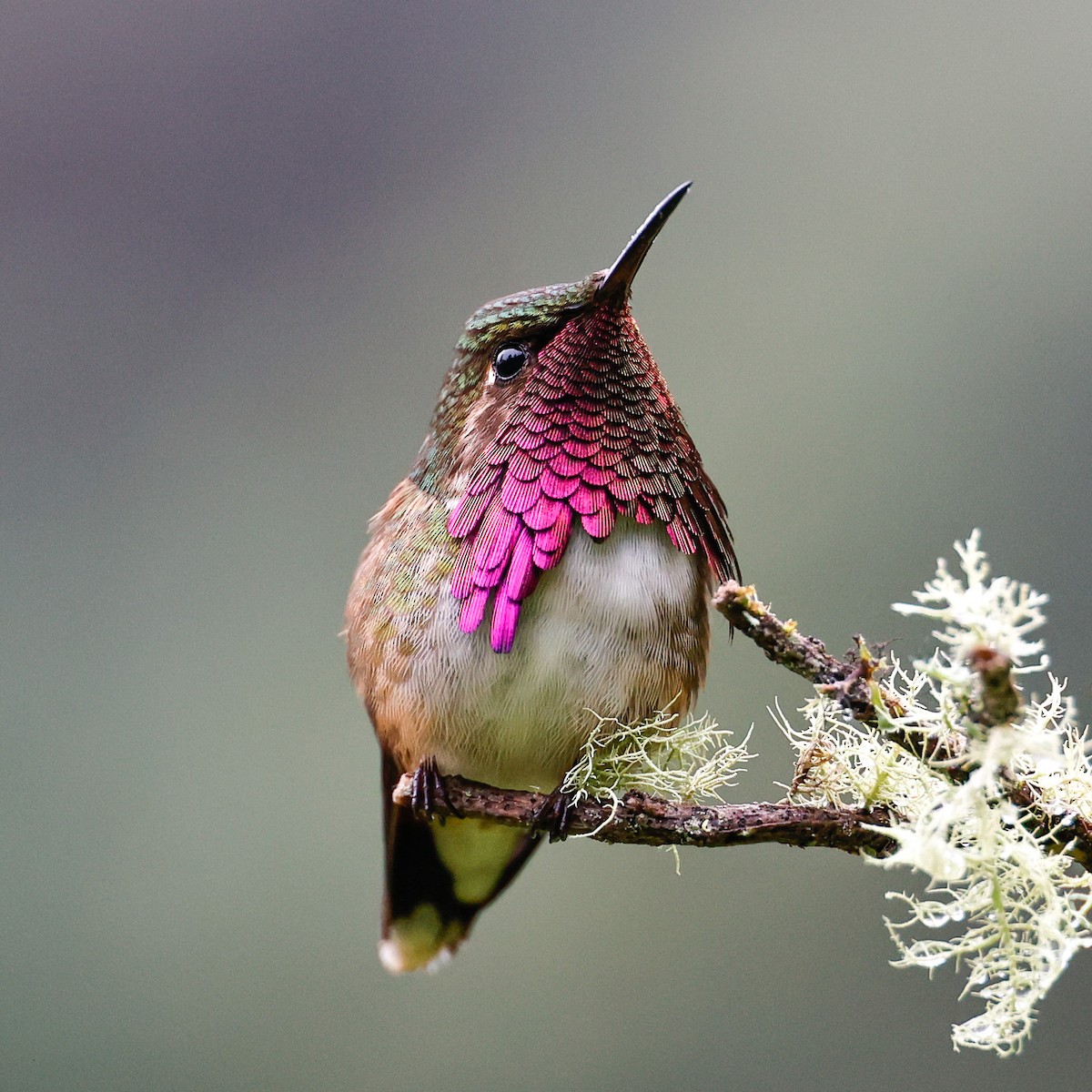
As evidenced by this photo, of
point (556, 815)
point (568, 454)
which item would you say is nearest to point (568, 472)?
point (568, 454)

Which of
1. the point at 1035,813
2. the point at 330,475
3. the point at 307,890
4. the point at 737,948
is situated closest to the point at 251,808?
Result: the point at 307,890

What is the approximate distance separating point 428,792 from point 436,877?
38cm

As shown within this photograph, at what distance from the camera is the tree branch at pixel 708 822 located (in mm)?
996

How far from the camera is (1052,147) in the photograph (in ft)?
7.54

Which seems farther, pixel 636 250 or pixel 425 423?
pixel 425 423

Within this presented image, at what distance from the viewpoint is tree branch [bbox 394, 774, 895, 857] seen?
3.27 feet

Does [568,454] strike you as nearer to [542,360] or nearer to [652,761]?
[542,360]

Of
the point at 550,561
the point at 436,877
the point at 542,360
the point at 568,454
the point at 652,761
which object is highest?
the point at 542,360

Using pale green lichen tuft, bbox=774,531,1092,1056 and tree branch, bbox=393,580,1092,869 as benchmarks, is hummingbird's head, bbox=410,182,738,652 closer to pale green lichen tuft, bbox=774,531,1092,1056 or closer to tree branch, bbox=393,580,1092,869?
tree branch, bbox=393,580,1092,869

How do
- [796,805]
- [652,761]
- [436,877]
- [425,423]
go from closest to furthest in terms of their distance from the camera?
[796,805] < [652,761] < [436,877] < [425,423]

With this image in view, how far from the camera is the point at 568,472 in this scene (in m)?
1.19

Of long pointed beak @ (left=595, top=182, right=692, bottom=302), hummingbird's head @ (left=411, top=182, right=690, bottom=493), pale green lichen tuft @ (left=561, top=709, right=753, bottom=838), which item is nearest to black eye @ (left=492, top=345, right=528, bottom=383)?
hummingbird's head @ (left=411, top=182, right=690, bottom=493)

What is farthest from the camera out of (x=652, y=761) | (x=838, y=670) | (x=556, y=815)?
(x=652, y=761)

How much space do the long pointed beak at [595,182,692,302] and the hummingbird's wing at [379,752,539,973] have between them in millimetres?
668
